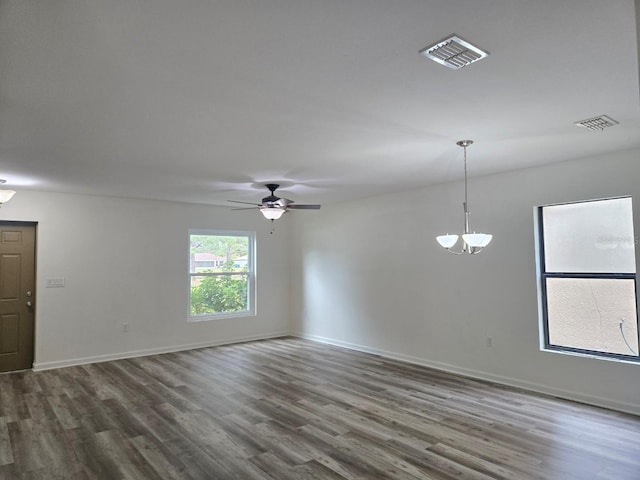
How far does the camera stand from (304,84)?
2572 mm

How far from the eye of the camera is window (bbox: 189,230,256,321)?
7430 millimetres

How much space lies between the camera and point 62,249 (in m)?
6.17

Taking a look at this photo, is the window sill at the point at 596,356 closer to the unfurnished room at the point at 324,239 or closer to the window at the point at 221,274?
the unfurnished room at the point at 324,239

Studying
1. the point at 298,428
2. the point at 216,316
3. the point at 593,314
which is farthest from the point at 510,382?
the point at 216,316

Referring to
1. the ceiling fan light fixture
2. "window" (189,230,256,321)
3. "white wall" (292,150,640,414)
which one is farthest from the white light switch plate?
"white wall" (292,150,640,414)

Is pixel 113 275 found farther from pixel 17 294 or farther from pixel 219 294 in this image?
pixel 219 294

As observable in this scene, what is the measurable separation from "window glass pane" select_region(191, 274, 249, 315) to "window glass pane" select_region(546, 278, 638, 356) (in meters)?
5.16

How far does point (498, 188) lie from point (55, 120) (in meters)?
4.54

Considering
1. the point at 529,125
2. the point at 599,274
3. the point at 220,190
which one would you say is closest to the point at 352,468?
the point at 529,125

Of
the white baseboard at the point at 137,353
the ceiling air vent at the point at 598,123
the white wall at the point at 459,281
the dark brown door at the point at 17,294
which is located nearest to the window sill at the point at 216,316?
the white baseboard at the point at 137,353

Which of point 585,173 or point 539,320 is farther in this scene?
point 539,320

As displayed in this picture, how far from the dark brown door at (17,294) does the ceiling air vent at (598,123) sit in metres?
6.74

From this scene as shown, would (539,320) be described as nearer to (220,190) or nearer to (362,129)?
(362,129)

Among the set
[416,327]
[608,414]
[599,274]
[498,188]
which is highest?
[498,188]
